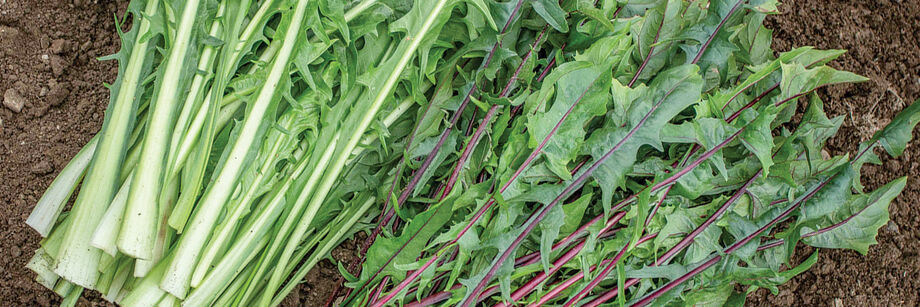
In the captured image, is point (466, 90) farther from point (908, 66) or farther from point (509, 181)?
point (908, 66)

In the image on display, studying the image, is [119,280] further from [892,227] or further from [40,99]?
[892,227]

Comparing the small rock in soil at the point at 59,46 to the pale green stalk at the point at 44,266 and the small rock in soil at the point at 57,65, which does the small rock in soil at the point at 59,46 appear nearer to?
the small rock in soil at the point at 57,65

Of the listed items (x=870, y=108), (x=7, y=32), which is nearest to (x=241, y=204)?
(x=7, y=32)

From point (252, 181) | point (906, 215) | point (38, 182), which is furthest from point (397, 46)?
point (906, 215)

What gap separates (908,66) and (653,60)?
1154mm

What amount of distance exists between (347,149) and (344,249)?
50 centimetres

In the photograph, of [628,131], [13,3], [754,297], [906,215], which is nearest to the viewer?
[628,131]

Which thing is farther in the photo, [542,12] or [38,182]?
[38,182]

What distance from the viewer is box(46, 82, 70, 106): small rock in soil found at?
173 centimetres

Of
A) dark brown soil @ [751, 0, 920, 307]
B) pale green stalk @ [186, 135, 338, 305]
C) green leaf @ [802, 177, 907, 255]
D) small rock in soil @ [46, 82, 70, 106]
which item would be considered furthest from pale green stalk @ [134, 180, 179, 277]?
dark brown soil @ [751, 0, 920, 307]

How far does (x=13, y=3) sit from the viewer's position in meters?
1.75

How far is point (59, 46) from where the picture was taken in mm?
1743

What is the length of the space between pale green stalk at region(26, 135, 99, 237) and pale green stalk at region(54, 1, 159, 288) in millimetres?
83

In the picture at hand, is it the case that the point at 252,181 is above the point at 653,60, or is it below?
below
